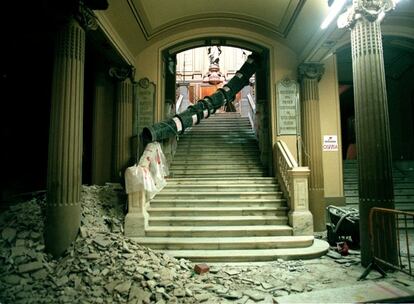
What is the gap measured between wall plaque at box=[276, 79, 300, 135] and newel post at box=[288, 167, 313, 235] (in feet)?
6.52

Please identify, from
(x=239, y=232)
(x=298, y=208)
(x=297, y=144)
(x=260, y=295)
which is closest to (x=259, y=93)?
(x=297, y=144)

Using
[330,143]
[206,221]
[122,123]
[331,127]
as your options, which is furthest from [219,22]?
[206,221]

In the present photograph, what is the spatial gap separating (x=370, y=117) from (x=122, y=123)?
573cm

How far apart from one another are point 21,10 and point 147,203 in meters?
4.30

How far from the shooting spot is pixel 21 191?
6.31 m

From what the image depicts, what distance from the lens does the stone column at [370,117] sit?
4230 mm

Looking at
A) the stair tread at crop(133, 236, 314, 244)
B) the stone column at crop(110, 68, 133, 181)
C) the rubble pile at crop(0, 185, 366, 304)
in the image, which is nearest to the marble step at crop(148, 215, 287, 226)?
the stair tread at crop(133, 236, 314, 244)

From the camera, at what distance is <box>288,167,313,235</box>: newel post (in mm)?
5441

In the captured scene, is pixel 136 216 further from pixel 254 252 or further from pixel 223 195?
pixel 254 252

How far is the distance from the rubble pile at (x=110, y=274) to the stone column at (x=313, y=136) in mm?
2733

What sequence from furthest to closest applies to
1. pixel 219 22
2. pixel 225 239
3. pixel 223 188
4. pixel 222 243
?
1. pixel 219 22
2. pixel 223 188
3. pixel 225 239
4. pixel 222 243

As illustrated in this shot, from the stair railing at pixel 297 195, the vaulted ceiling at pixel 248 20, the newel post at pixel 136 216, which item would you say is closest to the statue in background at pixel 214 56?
the vaulted ceiling at pixel 248 20

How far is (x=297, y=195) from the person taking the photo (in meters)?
5.68

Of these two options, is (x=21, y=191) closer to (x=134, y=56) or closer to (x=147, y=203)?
(x=147, y=203)
